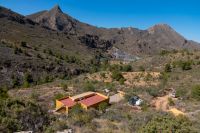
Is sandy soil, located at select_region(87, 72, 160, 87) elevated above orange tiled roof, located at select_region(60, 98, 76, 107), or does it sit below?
above

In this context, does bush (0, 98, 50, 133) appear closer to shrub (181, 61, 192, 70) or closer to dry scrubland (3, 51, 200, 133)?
dry scrubland (3, 51, 200, 133)

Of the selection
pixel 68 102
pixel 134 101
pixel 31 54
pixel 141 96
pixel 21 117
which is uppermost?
pixel 31 54

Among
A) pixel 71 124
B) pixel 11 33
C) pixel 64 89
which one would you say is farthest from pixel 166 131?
pixel 11 33

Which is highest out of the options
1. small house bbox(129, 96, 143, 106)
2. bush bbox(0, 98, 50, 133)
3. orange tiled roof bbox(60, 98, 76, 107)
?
bush bbox(0, 98, 50, 133)

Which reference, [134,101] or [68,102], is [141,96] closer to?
[134,101]

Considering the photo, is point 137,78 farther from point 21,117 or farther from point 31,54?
point 31,54

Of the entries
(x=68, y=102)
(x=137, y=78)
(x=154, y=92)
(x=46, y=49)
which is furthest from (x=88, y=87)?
(x=46, y=49)

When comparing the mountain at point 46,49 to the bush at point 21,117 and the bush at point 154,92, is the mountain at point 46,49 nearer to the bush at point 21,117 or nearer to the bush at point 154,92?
the bush at point 154,92

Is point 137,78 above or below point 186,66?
below

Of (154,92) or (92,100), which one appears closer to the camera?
(92,100)

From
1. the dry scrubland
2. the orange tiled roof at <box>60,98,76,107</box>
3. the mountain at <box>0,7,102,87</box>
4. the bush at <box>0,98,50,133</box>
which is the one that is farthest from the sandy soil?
the bush at <box>0,98,50,133</box>

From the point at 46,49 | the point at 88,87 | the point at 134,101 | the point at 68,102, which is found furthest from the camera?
the point at 46,49

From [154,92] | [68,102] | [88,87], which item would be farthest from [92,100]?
[154,92]

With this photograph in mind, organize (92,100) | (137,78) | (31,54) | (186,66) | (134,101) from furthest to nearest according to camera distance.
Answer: (31,54) → (186,66) → (137,78) → (92,100) → (134,101)
